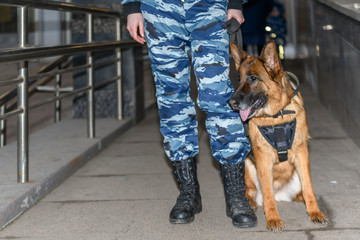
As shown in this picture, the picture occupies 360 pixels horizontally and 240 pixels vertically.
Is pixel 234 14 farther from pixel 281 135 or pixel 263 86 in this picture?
pixel 281 135

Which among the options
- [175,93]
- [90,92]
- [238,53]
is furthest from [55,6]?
[238,53]

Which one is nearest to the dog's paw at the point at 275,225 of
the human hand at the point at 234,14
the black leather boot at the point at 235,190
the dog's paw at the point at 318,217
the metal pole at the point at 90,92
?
the black leather boot at the point at 235,190

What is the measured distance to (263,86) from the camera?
3.26m

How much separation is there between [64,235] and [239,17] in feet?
5.25

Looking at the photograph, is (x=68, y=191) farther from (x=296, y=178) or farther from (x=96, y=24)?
(x=96, y=24)

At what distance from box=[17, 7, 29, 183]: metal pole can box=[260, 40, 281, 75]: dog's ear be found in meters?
1.66

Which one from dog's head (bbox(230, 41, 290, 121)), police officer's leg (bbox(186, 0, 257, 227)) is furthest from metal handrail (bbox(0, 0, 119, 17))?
dog's head (bbox(230, 41, 290, 121))

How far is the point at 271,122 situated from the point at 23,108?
171cm

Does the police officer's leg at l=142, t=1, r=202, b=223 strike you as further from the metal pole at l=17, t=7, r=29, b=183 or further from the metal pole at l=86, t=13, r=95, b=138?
the metal pole at l=86, t=13, r=95, b=138

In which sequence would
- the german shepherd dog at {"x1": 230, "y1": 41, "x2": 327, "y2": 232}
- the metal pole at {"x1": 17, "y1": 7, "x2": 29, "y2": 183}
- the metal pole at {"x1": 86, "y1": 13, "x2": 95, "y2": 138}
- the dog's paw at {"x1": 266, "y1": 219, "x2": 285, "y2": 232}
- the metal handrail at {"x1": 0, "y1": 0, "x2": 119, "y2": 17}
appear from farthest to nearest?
the metal pole at {"x1": 86, "y1": 13, "x2": 95, "y2": 138} → the metal pole at {"x1": 17, "y1": 7, "x2": 29, "y2": 183} → the metal handrail at {"x1": 0, "y1": 0, "x2": 119, "y2": 17} → the german shepherd dog at {"x1": 230, "y1": 41, "x2": 327, "y2": 232} → the dog's paw at {"x1": 266, "y1": 219, "x2": 285, "y2": 232}

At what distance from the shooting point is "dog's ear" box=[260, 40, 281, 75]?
321cm

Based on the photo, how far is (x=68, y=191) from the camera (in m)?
4.16

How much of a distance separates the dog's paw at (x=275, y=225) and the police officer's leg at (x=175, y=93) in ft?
1.54

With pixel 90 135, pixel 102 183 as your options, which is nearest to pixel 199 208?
pixel 102 183
